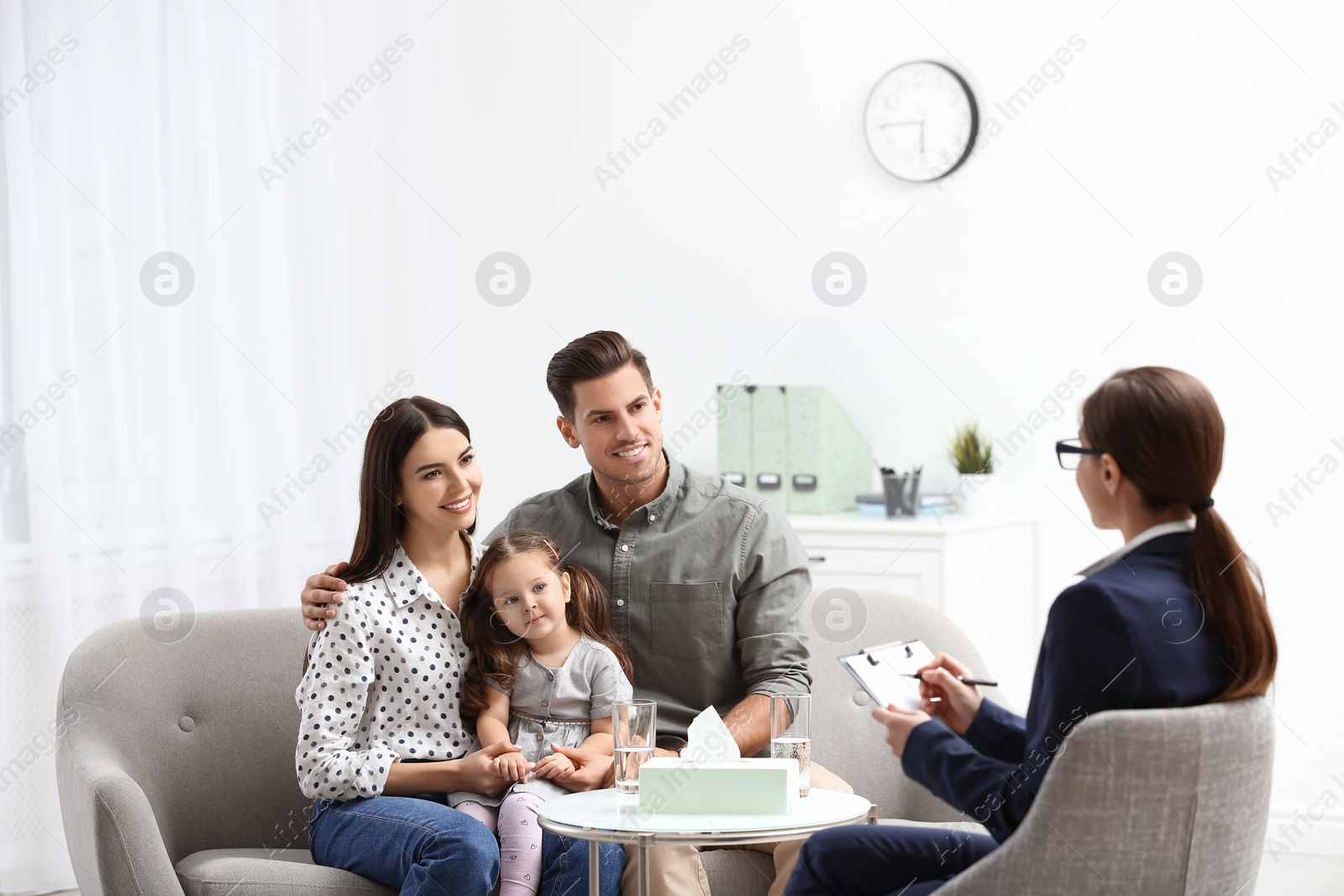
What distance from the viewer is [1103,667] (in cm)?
160

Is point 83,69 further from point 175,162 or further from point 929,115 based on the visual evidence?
point 929,115

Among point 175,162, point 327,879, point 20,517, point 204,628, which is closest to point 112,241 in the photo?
point 175,162

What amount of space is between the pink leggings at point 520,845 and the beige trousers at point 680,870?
15 cm

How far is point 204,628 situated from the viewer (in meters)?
2.61

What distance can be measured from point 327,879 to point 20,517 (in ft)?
5.75

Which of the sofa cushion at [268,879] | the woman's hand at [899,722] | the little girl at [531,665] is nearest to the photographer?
the woman's hand at [899,722]

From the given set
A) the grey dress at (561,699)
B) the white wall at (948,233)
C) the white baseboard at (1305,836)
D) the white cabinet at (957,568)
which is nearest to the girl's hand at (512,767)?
the grey dress at (561,699)

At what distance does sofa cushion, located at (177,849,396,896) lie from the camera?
2178 mm

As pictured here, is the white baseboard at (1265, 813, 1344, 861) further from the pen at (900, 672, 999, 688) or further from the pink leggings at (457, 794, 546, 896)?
the pink leggings at (457, 794, 546, 896)

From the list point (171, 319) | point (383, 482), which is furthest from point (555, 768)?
point (171, 319)

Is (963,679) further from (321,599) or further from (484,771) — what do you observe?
(321,599)

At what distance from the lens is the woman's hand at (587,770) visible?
221cm

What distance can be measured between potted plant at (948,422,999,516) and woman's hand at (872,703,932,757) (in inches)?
88.0

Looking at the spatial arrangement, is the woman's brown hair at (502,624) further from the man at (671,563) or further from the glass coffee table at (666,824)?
the glass coffee table at (666,824)
